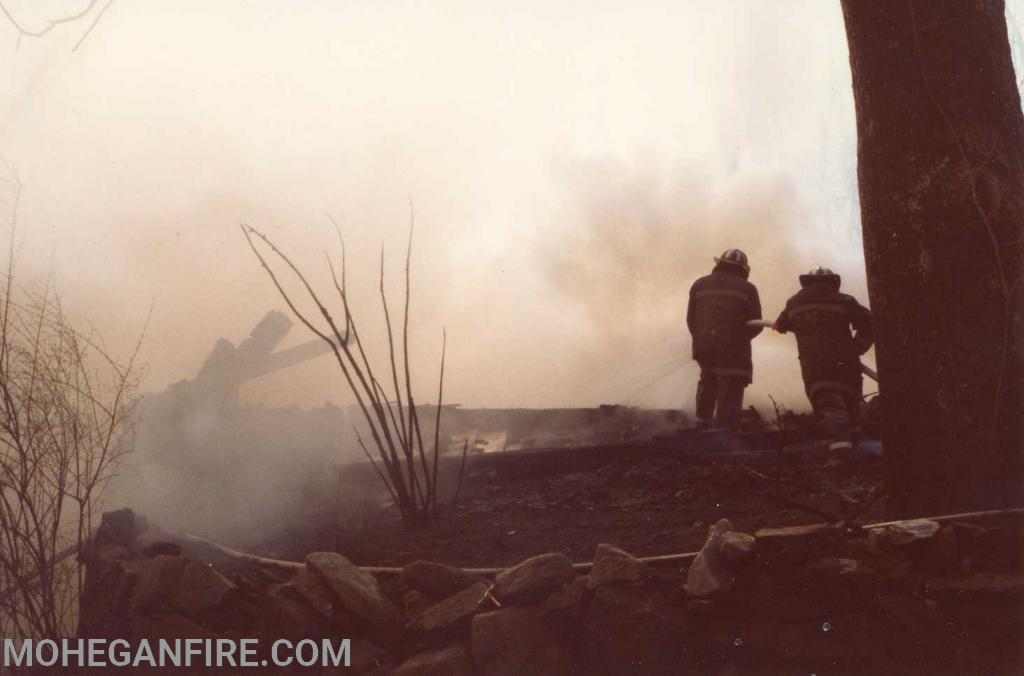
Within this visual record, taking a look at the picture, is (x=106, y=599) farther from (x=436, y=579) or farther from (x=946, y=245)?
(x=946, y=245)

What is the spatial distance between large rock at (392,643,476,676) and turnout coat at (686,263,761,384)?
6.26m

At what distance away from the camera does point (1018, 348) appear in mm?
4539

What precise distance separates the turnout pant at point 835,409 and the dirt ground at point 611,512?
3.37 feet

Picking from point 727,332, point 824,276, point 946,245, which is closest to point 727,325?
point 727,332

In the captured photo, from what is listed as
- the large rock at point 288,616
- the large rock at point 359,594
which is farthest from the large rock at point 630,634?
the large rock at point 288,616

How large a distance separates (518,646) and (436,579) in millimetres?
630

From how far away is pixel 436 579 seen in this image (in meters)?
4.72

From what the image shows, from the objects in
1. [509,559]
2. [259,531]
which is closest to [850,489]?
[509,559]

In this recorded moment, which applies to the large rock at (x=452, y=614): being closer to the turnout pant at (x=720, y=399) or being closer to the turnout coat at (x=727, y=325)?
the turnout pant at (x=720, y=399)

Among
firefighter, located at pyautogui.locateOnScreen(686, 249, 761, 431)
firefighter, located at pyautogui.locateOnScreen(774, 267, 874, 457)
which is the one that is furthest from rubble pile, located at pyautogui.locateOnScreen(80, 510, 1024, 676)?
firefighter, located at pyautogui.locateOnScreen(686, 249, 761, 431)

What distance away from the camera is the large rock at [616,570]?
14.2 feet

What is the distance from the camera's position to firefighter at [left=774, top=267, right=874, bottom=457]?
28.3 ft

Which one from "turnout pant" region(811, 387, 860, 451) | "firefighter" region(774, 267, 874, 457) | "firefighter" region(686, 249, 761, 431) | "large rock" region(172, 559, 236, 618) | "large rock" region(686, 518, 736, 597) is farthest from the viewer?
"firefighter" region(686, 249, 761, 431)

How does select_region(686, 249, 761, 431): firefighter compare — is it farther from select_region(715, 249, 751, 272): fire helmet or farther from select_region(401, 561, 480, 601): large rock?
select_region(401, 561, 480, 601): large rock
